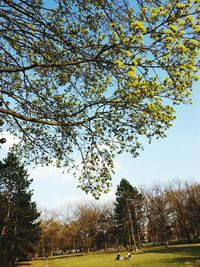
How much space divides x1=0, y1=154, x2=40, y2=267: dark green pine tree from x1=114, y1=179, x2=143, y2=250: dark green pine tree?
3263 cm

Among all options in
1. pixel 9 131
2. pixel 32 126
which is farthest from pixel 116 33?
pixel 9 131

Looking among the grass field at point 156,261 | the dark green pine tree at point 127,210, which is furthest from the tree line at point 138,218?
the grass field at point 156,261

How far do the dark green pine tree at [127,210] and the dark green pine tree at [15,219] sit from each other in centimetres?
3263

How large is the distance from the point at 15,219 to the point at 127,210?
36137 millimetres

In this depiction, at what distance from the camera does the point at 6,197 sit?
35.9m

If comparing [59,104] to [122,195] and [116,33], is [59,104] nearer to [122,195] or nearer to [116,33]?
[116,33]

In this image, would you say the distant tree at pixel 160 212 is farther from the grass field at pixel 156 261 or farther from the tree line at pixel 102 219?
the grass field at pixel 156 261

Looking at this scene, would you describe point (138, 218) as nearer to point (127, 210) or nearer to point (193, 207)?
point (127, 210)

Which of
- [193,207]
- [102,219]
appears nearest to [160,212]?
[193,207]

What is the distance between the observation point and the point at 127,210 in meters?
67.4

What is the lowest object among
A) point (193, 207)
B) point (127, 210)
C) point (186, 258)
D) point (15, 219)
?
point (186, 258)

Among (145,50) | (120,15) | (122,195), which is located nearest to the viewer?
(145,50)

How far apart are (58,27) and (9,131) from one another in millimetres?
4186

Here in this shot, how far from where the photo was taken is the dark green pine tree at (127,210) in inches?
2655
